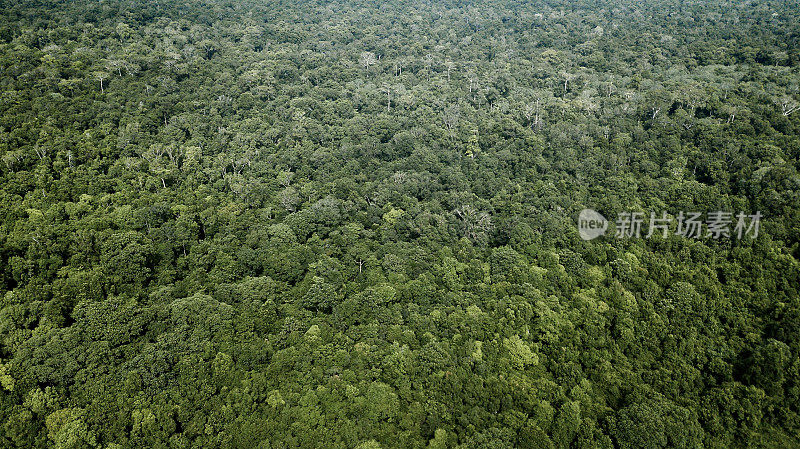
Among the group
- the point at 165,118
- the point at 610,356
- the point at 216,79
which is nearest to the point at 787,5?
the point at 610,356

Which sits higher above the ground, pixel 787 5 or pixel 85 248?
pixel 787 5

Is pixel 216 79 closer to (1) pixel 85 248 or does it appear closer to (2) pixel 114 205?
(2) pixel 114 205

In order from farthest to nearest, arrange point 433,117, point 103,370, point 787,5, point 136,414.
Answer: point 787,5 → point 433,117 → point 103,370 → point 136,414

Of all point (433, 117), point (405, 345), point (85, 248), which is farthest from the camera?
point (433, 117)

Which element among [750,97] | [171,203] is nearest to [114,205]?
[171,203]

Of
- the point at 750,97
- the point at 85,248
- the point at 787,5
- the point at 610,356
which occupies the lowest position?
the point at 610,356

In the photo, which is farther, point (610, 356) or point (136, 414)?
point (610, 356)

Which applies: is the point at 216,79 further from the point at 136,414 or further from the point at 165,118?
the point at 136,414
